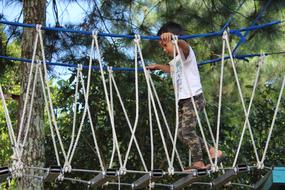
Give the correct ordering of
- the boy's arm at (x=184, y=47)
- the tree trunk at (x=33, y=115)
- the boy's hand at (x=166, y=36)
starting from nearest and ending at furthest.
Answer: the boy's hand at (x=166, y=36), the boy's arm at (x=184, y=47), the tree trunk at (x=33, y=115)

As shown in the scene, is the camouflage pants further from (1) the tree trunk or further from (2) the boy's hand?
(1) the tree trunk

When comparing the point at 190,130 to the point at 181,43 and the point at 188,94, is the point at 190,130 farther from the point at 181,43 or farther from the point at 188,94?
the point at 181,43

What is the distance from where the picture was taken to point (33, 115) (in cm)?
439

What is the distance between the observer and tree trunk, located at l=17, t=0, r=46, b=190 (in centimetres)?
435

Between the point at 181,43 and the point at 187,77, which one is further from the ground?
the point at 181,43

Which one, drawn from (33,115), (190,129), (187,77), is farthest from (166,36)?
(33,115)

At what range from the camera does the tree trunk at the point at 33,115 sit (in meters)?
4.35

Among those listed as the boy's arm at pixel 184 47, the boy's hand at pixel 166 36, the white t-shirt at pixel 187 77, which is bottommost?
the white t-shirt at pixel 187 77

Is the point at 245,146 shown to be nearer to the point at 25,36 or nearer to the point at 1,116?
the point at 25,36

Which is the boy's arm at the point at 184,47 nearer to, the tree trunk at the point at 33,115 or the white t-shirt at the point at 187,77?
the white t-shirt at the point at 187,77

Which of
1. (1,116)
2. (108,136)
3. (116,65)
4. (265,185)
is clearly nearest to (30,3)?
(116,65)

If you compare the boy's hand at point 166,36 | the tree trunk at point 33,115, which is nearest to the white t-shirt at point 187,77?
the boy's hand at point 166,36

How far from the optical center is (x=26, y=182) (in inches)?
172

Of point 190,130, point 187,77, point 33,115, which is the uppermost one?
point 187,77
